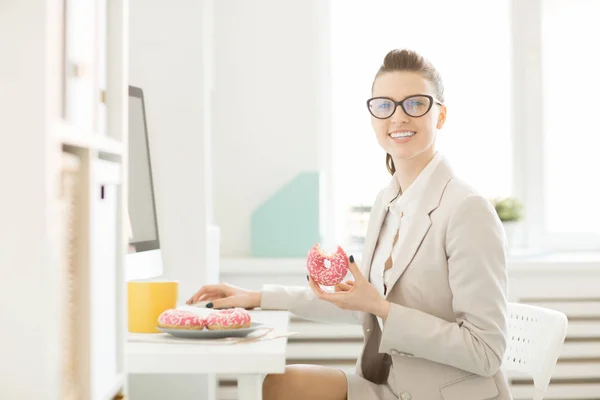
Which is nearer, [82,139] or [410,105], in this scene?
[82,139]

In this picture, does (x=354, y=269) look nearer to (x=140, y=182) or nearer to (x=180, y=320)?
(x=180, y=320)

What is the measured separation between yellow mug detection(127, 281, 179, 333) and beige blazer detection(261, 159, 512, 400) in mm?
422

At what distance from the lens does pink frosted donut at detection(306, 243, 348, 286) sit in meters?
1.48

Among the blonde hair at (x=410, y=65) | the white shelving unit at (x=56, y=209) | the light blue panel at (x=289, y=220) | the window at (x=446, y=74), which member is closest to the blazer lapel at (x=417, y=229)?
the blonde hair at (x=410, y=65)

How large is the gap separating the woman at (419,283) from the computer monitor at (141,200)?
25cm

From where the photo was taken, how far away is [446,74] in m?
3.23

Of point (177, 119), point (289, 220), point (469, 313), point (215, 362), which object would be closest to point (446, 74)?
point (289, 220)

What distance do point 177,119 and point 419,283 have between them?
115 cm

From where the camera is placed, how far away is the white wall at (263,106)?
3.03 meters

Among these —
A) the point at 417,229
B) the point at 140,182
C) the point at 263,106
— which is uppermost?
the point at 263,106

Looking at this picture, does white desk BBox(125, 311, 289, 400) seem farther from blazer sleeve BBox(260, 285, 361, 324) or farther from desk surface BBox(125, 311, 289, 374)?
blazer sleeve BBox(260, 285, 361, 324)

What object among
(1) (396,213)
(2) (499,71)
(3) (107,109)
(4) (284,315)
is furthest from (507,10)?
(3) (107,109)

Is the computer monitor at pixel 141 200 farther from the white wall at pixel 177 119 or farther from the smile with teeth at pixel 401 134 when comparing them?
the smile with teeth at pixel 401 134

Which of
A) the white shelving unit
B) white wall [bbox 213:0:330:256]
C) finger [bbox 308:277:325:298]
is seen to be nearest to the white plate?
finger [bbox 308:277:325:298]
